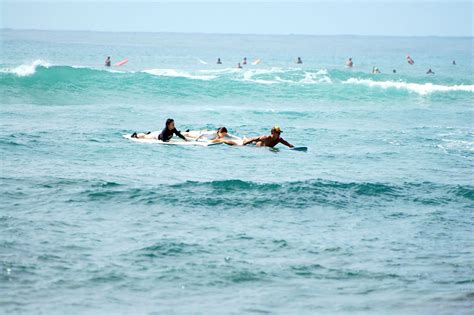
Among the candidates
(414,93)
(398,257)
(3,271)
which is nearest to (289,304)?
(398,257)

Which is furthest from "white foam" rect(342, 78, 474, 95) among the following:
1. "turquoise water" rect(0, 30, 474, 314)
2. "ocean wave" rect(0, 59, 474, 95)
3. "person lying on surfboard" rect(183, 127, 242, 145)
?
"person lying on surfboard" rect(183, 127, 242, 145)

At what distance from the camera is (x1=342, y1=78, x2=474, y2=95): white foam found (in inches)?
1805

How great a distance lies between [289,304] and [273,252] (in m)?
2.13

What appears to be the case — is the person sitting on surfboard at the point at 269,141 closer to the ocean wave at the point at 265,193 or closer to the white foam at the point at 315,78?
the ocean wave at the point at 265,193

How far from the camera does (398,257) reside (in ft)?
38.5

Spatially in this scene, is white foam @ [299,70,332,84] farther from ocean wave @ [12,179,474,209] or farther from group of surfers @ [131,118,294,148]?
ocean wave @ [12,179,474,209]

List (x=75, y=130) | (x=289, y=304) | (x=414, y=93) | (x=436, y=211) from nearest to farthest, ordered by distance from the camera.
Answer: (x=289, y=304)
(x=436, y=211)
(x=75, y=130)
(x=414, y=93)

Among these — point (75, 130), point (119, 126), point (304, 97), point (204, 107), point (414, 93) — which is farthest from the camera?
point (414, 93)

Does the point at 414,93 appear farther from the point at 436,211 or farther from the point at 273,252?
the point at 273,252

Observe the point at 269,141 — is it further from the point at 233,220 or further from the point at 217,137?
the point at 233,220

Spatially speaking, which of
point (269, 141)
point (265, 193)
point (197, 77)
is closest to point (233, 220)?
point (265, 193)

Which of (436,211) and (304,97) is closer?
(436,211)

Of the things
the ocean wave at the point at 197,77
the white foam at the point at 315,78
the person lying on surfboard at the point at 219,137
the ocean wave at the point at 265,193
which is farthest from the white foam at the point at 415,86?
the ocean wave at the point at 265,193

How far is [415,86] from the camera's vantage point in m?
46.8
